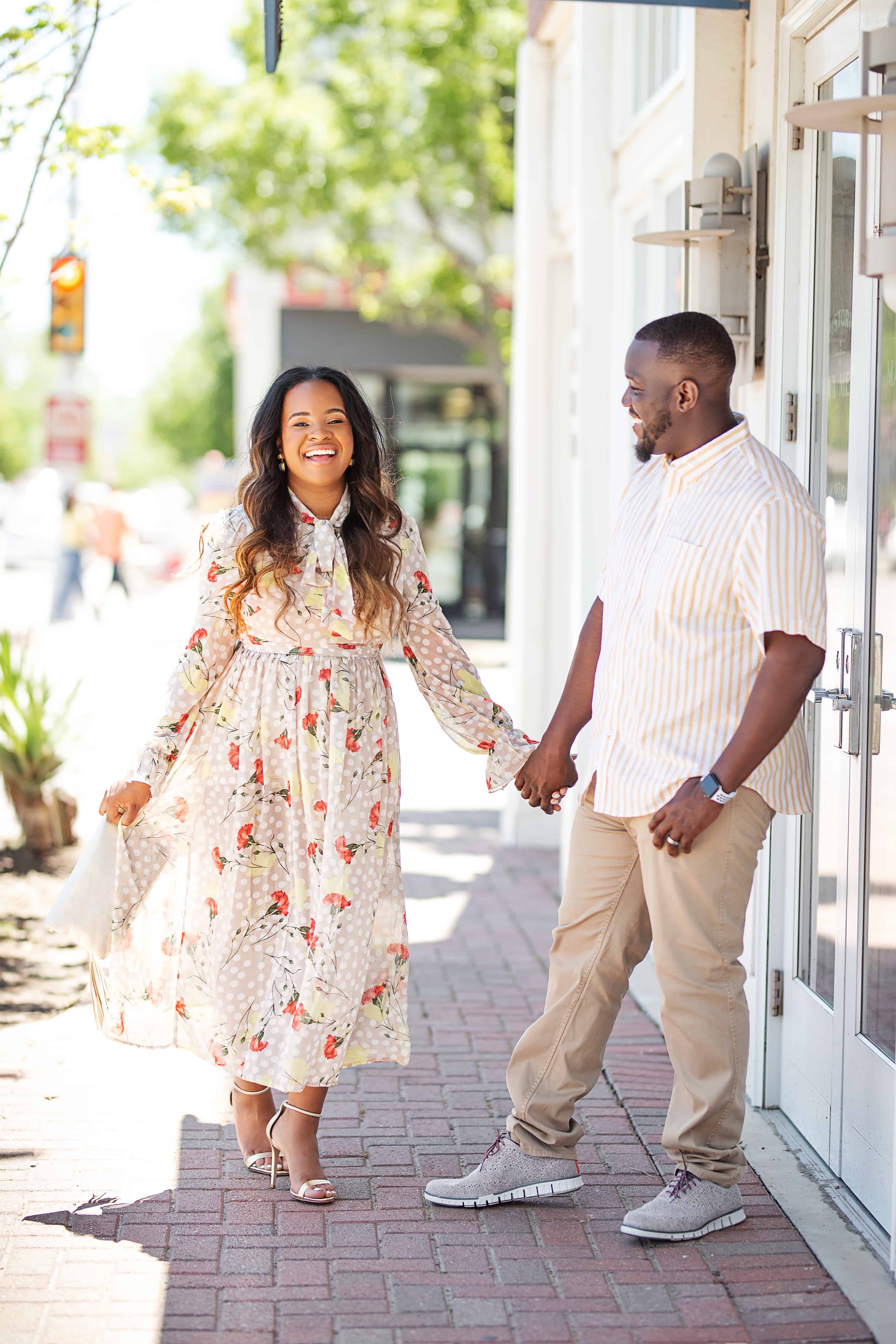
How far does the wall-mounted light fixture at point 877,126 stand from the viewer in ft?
9.85

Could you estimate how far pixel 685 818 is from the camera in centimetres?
320

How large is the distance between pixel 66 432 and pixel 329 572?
15950mm

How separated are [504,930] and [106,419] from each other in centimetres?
2163

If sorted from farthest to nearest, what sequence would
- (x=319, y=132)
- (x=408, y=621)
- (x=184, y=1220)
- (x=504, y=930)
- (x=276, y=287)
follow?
(x=276, y=287), (x=319, y=132), (x=504, y=930), (x=408, y=621), (x=184, y=1220)

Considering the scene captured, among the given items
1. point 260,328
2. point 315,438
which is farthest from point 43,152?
point 260,328

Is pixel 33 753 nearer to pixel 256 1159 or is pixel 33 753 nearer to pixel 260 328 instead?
pixel 256 1159

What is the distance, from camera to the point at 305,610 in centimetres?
369

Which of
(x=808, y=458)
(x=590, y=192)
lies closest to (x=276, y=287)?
(x=590, y=192)

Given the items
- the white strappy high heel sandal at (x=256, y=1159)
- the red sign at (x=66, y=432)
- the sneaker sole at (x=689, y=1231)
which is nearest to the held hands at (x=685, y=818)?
the sneaker sole at (x=689, y=1231)

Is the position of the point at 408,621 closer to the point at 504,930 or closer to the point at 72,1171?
the point at 72,1171

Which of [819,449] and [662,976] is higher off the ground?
[819,449]

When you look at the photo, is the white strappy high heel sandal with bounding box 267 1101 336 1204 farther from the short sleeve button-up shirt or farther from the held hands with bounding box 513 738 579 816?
the short sleeve button-up shirt

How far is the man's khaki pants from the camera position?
10.9 ft

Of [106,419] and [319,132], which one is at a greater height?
[319,132]
